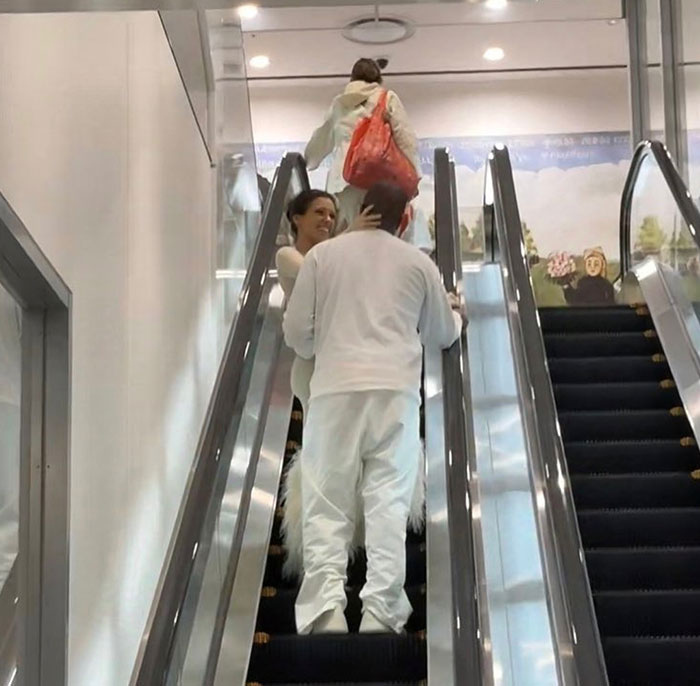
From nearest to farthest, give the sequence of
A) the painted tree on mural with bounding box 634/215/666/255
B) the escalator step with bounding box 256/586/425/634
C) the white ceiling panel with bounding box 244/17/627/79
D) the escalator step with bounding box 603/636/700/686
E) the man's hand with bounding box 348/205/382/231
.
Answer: the escalator step with bounding box 603/636/700/686, the escalator step with bounding box 256/586/425/634, the man's hand with bounding box 348/205/382/231, the painted tree on mural with bounding box 634/215/666/255, the white ceiling panel with bounding box 244/17/627/79

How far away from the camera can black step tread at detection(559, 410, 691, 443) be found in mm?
6195

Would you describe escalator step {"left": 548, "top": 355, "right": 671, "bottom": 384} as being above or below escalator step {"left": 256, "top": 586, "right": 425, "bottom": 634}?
above

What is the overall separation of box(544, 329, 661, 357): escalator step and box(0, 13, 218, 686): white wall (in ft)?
6.94

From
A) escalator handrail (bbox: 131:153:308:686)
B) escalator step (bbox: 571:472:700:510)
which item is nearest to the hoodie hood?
escalator handrail (bbox: 131:153:308:686)

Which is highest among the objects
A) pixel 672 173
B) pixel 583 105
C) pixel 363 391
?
pixel 583 105

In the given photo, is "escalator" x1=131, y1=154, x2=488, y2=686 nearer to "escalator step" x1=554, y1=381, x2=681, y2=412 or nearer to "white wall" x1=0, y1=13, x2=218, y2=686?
"white wall" x1=0, y1=13, x2=218, y2=686

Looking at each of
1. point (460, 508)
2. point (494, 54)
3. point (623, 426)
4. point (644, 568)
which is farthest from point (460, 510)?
point (494, 54)

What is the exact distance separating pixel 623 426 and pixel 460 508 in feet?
8.13

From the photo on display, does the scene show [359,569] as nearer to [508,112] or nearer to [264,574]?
[264,574]

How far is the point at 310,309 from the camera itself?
4941 mm

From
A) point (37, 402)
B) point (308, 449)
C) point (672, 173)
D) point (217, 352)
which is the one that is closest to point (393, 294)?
point (308, 449)

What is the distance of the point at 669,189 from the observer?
280 inches

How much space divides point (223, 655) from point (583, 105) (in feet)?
37.5

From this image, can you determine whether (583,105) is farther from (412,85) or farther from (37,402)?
(37,402)
